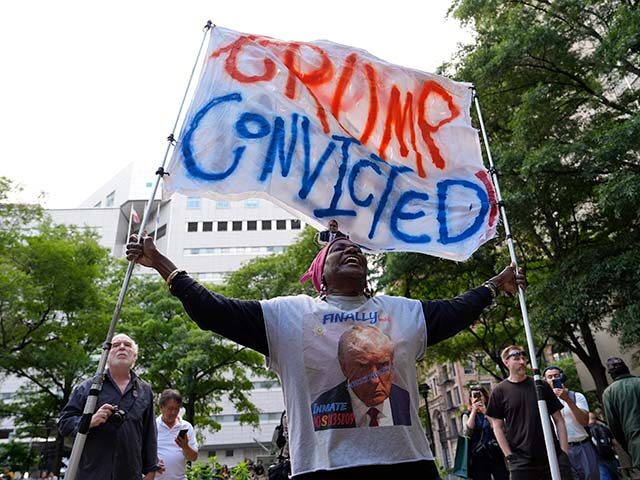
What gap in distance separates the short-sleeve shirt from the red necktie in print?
2.91 m

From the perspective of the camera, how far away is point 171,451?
204 inches

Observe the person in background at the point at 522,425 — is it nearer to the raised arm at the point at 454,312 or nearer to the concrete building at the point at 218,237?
the raised arm at the point at 454,312

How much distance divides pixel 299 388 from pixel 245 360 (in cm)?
2159

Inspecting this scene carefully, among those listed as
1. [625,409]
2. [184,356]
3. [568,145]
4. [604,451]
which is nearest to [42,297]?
[184,356]

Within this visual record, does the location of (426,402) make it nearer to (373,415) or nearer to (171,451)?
(171,451)

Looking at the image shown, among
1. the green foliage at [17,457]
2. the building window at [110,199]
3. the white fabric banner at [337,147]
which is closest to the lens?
the white fabric banner at [337,147]

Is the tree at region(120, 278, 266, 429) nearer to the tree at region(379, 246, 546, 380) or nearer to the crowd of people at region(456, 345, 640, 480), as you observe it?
the tree at region(379, 246, 546, 380)

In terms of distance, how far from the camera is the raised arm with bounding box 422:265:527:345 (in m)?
2.66

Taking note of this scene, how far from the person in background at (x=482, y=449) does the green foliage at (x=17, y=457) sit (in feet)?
124

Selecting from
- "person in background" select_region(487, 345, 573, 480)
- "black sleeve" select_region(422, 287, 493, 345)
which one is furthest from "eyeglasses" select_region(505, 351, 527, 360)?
"black sleeve" select_region(422, 287, 493, 345)

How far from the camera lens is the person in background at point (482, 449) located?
6141mm

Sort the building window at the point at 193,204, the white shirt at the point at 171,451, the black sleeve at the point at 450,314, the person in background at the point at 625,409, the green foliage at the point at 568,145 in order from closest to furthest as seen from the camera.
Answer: the black sleeve at the point at 450,314, the white shirt at the point at 171,451, the person in background at the point at 625,409, the green foliage at the point at 568,145, the building window at the point at 193,204

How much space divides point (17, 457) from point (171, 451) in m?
38.1

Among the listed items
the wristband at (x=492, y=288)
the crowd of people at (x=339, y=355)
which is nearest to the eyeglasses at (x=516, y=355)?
the crowd of people at (x=339, y=355)
